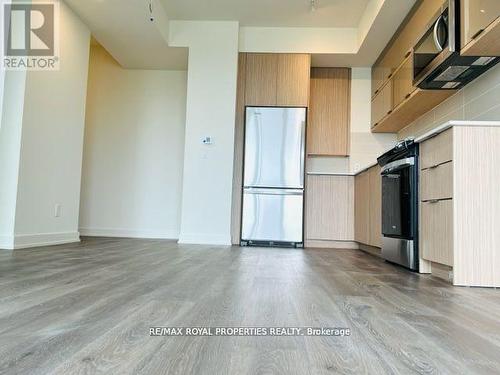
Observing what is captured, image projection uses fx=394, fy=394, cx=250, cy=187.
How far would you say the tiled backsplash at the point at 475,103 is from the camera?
2762 millimetres

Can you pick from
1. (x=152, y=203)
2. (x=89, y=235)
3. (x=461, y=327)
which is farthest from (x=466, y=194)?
(x=89, y=235)

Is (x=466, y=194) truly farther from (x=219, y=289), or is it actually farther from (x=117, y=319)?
(x=117, y=319)

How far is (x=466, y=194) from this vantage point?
2.13 metres

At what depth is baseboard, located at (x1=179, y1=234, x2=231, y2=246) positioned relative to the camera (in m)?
4.48

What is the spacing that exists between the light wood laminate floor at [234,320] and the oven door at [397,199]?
1.85 ft

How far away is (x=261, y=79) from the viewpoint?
472 centimetres

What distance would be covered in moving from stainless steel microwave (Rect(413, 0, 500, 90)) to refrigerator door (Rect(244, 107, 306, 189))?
Result: 1.52 meters

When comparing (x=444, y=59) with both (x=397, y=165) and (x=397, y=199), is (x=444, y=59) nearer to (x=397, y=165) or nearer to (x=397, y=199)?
(x=397, y=165)

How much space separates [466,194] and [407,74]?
6.27 ft

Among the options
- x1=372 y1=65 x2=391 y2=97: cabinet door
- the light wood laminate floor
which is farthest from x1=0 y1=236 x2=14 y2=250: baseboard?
x1=372 y1=65 x2=391 y2=97: cabinet door

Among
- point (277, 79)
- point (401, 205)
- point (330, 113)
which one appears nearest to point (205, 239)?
point (277, 79)

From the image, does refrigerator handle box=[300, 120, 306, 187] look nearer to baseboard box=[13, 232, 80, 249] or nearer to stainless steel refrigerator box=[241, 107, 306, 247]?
stainless steel refrigerator box=[241, 107, 306, 247]

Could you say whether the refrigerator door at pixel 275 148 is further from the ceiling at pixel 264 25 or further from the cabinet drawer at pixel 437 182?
the cabinet drawer at pixel 437 182

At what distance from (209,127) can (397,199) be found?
8.03ft
